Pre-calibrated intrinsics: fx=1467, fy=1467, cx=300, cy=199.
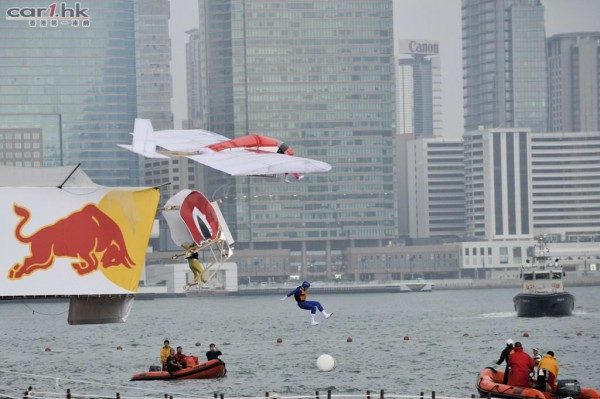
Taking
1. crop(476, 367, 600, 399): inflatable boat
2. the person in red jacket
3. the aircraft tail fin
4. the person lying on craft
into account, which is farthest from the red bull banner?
the person lying on craft

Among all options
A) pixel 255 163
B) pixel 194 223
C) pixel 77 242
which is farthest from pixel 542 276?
pixel 255 163

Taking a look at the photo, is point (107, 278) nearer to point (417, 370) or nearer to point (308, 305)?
point (308, 305)

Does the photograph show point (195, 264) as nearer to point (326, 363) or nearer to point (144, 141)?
point (144, 141)

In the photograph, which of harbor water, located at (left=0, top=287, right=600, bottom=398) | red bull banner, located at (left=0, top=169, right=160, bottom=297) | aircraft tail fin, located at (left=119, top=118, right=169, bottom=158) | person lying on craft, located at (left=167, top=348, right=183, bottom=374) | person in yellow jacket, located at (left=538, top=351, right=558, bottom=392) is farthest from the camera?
harbor water, located at (left=0, top=287, right=600, bottom=398)

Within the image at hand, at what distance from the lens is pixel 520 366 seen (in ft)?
210

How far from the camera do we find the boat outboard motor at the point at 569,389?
205 ft

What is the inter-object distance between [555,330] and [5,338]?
66935 millimetres

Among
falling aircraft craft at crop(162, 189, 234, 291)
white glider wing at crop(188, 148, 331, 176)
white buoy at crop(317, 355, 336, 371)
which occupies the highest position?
white glider wing at crop(188, 148, 331, 176)

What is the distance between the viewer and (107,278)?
53.8 meters

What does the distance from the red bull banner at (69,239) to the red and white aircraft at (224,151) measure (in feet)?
13.9

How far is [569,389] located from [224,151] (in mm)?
21446

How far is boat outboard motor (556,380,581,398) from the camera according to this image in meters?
62.4

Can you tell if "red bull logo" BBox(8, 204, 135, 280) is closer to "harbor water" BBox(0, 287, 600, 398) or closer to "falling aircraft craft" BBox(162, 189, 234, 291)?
"falling aircraft craft" BBox(162, 189, 234, 291)

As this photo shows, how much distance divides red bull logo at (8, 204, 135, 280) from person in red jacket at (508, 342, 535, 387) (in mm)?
19389
